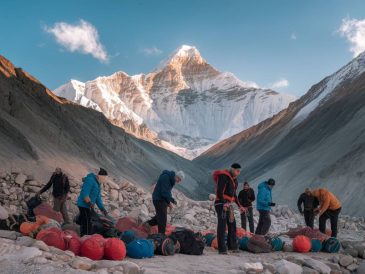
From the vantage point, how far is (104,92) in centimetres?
19875

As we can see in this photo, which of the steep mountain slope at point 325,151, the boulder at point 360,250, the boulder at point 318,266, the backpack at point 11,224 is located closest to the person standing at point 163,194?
the backpack at point 11,224

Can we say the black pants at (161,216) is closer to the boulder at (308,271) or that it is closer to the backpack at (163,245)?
the backpack at (163,245)

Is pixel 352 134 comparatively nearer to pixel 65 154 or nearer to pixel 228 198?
pixel 65 154

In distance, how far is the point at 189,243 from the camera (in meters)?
7.59

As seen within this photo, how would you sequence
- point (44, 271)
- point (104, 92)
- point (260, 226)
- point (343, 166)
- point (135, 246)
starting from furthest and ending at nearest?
point (104, 92), point (343, 166), point (260, 226), point (135, 246), point (44, 271)

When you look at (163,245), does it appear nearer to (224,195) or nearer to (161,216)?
(161,216)

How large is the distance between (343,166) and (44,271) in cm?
2576

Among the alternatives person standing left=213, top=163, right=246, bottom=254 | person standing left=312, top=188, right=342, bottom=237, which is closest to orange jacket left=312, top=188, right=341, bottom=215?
person standing left=312, top=188, right=342, bottom=237

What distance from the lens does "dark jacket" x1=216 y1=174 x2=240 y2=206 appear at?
7.88 m

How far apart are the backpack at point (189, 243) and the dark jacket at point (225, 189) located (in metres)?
0.78

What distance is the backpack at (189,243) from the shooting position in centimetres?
755

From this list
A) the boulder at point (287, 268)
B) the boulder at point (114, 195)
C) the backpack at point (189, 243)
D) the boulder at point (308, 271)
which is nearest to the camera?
the boulder at point (287, 268)

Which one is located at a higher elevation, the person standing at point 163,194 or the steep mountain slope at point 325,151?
the steep mountain slope at point 325,151

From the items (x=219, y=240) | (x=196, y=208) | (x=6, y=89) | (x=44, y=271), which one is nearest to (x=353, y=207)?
(x=196, y=208)
